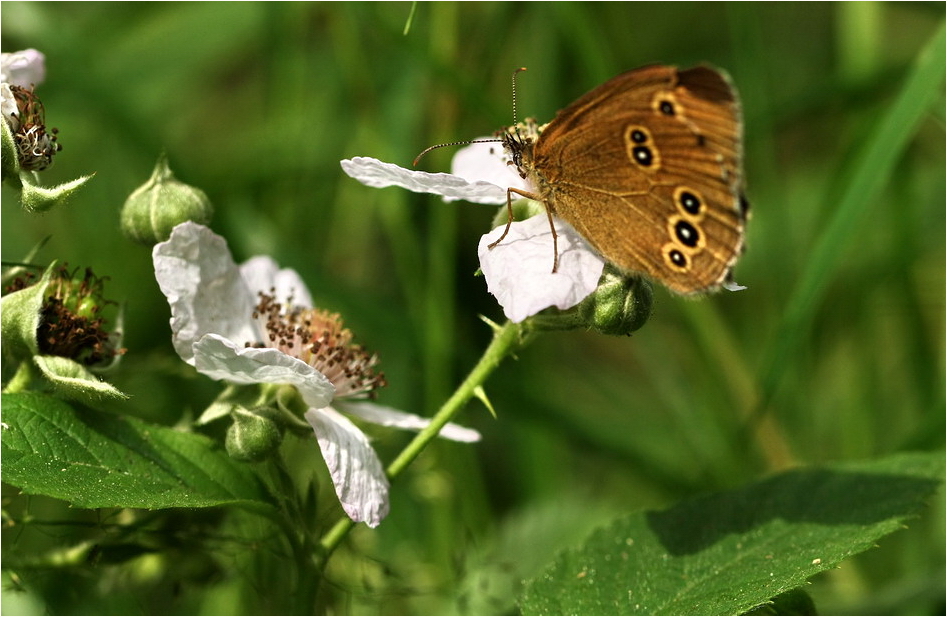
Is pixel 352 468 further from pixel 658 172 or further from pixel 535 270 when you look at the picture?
pixel 658 172

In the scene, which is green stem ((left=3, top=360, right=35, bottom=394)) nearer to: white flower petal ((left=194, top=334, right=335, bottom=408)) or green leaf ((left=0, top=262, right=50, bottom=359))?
green leaf ((left=0, top=262, right=50, bottom=359))

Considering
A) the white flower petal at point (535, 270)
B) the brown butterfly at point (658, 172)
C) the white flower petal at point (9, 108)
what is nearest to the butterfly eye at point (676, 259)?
the brown butterfly at point (658, 172)

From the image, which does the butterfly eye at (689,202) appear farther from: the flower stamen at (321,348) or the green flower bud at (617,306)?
the flower stamen at (321,348)

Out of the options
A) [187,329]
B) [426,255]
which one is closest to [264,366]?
[187,329]

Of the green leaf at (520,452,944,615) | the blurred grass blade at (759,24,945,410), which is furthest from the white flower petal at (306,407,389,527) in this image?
the blurred grass blade at (759,24,945,410)

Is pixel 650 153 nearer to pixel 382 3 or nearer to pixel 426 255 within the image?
pixel 426 255

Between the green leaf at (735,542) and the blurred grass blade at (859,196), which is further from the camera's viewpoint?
the blurred grass blade at (859,196)
